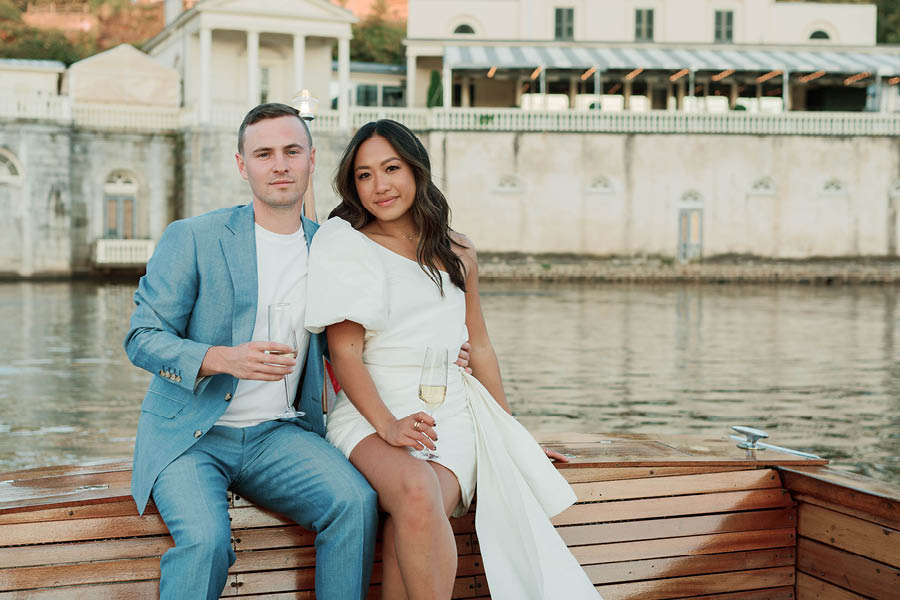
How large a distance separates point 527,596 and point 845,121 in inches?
1251

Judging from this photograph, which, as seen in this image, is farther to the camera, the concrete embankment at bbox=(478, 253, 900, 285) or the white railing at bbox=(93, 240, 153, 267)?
the concrete embankment at bbox=(478, 253, 900, 285)

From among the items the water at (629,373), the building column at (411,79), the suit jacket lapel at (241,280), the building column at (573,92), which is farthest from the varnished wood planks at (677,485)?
the building column at (573,92)

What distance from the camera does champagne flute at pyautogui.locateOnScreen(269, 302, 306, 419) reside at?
2.89m

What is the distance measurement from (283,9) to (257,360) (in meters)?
28.9

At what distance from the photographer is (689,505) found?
349cm

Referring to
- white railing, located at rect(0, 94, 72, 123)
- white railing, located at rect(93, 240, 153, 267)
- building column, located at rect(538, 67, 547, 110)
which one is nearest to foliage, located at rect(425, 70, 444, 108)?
building column, located at rect(538, 67, 547, 110)

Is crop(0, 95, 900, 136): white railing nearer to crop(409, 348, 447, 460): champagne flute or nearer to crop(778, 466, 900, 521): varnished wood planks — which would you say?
crop(778, 466, 900, 521): varnished wood planks

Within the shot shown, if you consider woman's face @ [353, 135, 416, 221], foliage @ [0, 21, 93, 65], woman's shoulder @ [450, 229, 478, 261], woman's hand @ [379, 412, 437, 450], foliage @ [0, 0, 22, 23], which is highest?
foliage @ [0, 0, 22, 23]

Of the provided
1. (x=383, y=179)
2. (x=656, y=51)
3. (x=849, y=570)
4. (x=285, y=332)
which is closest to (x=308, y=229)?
(x=383, y=179)

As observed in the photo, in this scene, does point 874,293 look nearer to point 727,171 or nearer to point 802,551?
point 727,171

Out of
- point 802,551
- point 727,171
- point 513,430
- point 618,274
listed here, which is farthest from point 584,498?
point 727,171

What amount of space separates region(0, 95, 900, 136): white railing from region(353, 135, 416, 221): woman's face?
87.6 ft

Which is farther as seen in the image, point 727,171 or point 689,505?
point 727,171

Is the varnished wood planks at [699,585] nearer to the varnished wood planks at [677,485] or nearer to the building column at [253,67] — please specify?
the varnished wood planks at [677,485]
